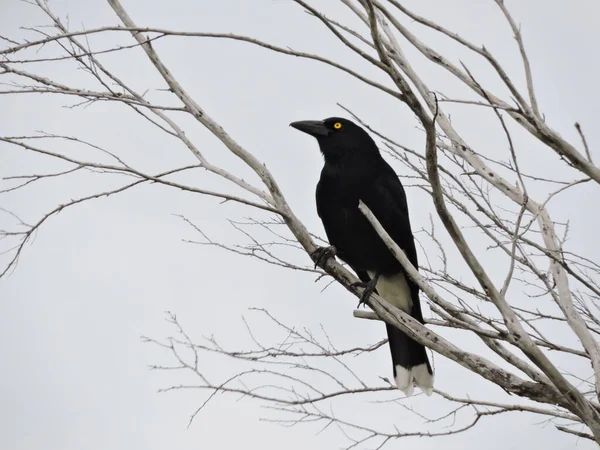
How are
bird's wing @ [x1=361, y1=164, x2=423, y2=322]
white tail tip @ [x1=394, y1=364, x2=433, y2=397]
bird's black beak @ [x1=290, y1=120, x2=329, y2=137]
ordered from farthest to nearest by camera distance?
1. bird's black beak @ [x1=290, y1=120, x2=329, y2=137]
2. white tail tip @ [x1=394, y1=364, x2=433, y2=397]
3. bird's wing @ [x1=361, y1=164, x2=423, y2=322]

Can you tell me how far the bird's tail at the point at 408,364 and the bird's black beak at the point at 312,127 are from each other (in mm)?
1403

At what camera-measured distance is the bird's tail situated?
463cm

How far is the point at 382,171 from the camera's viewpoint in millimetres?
4586

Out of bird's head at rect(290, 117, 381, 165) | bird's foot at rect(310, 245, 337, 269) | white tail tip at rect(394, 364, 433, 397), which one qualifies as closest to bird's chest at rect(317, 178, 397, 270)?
bird's head at rect(290, 117, 381, 165)

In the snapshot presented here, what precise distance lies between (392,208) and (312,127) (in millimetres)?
902

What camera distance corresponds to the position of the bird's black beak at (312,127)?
484 centimetres

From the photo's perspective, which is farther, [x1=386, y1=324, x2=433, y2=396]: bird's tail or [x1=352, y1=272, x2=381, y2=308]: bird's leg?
[x1=386, y1=324, x2=433, y2=396]: bird's tail

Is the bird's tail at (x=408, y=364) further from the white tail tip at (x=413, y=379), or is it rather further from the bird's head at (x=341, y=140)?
the bird's head at (x=341, y=140)

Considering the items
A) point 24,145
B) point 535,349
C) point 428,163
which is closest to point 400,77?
point 428,163

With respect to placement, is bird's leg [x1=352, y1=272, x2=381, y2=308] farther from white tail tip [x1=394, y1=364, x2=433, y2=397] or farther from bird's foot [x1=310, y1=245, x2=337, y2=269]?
white tail tip [x1=394, y1=364, x2=433, y2=397]

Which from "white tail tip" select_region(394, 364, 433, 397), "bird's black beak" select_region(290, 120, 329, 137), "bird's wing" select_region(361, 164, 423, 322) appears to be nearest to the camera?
"bird's wing" select_region(361, 164, 423, 322)

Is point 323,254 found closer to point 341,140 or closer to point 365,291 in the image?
point 365,291

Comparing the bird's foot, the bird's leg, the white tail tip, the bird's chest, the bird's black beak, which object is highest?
the bird's black beak

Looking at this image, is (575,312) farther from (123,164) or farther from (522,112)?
(123,164)
